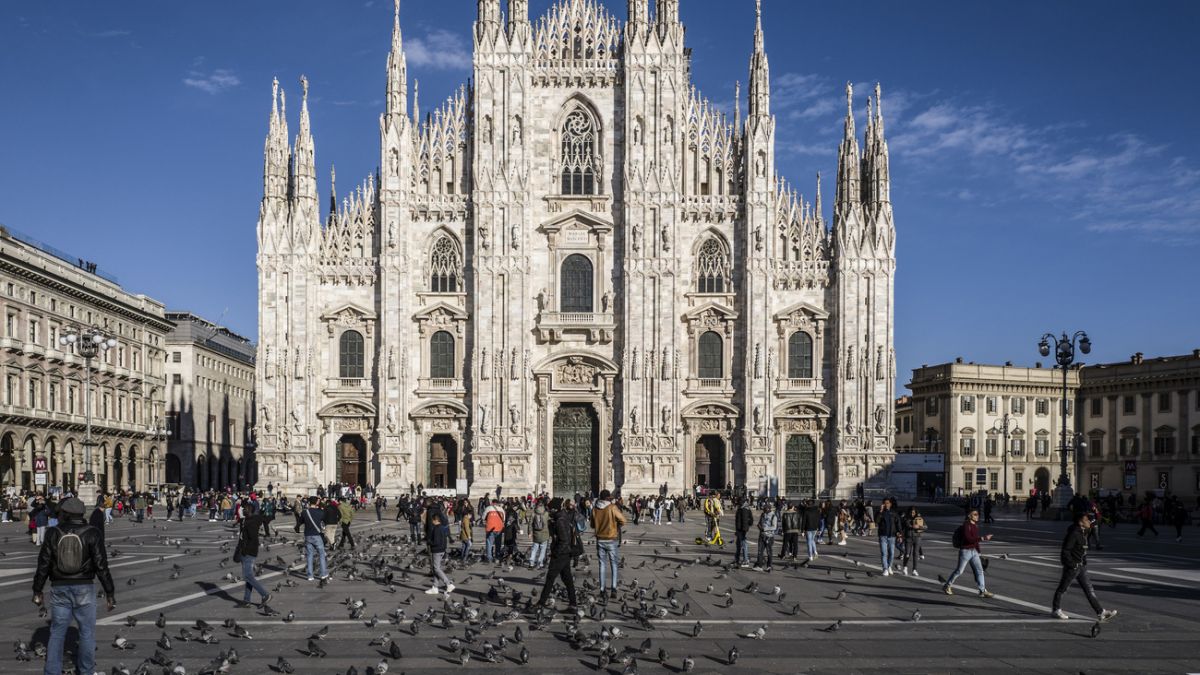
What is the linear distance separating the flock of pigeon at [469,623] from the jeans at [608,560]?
31 cm

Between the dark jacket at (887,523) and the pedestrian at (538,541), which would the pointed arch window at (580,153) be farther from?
the dark jacket at (887,523)

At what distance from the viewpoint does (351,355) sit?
57750 millimetres

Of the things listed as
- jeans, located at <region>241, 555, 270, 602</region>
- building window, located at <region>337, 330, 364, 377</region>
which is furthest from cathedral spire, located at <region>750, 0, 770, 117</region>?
jeans, located at <region>241, 555, 270, 602</region>

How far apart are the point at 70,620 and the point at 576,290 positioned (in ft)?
154

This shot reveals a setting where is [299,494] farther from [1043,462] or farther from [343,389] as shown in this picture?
[1043,462]

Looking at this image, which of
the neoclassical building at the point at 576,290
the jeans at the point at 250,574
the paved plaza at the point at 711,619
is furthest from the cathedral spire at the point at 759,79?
the jeans at the point at 250,574

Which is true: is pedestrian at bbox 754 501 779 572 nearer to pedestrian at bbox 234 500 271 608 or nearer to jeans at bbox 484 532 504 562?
jeans at bbox 484 532 504 562

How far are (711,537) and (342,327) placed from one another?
95.5 ft

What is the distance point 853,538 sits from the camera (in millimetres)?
36438

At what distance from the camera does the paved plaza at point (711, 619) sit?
45.0ft

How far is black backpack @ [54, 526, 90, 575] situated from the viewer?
36.8ft

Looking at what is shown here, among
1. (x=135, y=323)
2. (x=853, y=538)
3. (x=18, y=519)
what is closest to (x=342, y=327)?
(x=18, y=519)

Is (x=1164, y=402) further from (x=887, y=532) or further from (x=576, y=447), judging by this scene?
(x=887, y=532)

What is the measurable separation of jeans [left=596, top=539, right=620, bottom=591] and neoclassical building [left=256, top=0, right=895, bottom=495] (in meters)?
36.8
